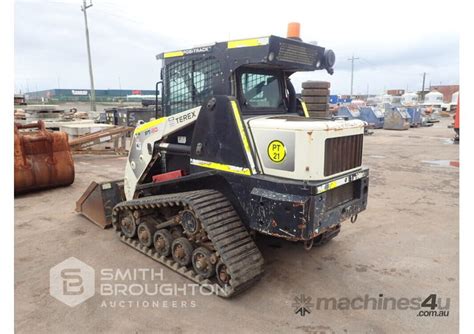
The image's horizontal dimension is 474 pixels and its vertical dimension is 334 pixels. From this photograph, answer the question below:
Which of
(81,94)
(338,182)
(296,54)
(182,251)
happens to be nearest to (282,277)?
(182,251)

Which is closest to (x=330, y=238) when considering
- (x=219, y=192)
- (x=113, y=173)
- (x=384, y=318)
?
(x=384, y=318)

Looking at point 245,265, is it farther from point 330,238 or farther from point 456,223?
point 456,223

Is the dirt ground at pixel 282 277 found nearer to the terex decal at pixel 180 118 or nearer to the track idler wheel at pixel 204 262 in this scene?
the track idler wheel at pixel 204 262

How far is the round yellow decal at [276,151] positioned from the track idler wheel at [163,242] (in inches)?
68.1

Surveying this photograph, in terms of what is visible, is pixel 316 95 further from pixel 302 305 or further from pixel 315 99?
pixel 302 305

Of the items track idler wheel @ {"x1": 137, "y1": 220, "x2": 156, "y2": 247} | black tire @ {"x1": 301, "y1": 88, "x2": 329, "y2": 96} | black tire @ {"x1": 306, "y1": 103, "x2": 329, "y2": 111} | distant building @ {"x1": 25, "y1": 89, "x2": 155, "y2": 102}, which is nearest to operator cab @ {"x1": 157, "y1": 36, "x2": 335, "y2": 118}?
track idler wheel @ {"x1": 137, "y1": 220, "x2": 156, "y2": 247}

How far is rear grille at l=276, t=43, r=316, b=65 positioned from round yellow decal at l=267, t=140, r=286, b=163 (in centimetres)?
96

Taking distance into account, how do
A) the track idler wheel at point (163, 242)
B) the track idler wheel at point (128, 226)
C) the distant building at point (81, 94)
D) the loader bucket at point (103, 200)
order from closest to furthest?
the track idler wheel at point (163, 242) → the track idler wheel at point (128, 226) → the loader bucket at point (103, 200) → the distant building at point (81, 94)

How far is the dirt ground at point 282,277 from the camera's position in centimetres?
340

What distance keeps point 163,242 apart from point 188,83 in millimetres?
2055

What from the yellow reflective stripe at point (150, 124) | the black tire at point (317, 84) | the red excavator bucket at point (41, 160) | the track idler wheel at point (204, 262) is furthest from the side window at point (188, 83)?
the black tire at point (317, 84)

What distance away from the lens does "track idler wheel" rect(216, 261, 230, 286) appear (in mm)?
3742

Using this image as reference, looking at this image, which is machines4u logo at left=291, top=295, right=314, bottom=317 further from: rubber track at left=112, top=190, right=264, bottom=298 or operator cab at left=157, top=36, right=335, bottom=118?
operator cab at left=157, top=36, right=335, bottom=118

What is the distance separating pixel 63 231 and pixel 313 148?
423 centimetres
